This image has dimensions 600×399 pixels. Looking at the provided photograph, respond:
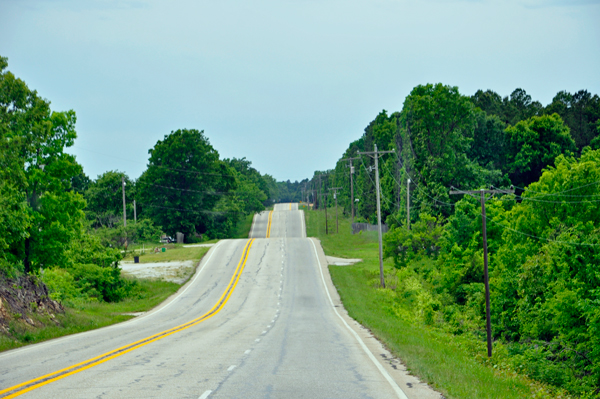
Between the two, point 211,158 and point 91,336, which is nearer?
point 91,336


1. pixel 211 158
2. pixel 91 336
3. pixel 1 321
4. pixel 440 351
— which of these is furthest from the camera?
pixel 211 158

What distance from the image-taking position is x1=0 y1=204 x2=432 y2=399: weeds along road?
10078mm

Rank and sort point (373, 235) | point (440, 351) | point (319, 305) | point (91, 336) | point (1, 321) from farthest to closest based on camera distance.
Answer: point (373, 235)
point (319, 305)
point (91, 336)
point (1, 321)
point (440, 351)

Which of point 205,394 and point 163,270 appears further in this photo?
point 163,270

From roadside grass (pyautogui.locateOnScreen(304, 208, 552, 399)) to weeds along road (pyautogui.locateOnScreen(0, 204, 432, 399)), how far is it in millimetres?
1091

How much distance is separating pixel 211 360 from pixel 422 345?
773 cm

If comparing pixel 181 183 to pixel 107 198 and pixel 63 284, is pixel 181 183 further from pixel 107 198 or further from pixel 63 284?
pixel 63 284

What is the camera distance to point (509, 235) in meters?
39.2

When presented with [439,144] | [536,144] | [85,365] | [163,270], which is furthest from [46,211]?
[536,144]

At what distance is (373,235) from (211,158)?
1240 inches

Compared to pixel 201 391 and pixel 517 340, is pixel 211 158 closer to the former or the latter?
pixel 517 340

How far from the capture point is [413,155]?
243 feet

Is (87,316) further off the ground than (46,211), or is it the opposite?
(46,211)

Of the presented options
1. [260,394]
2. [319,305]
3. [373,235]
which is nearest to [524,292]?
[319,305]
